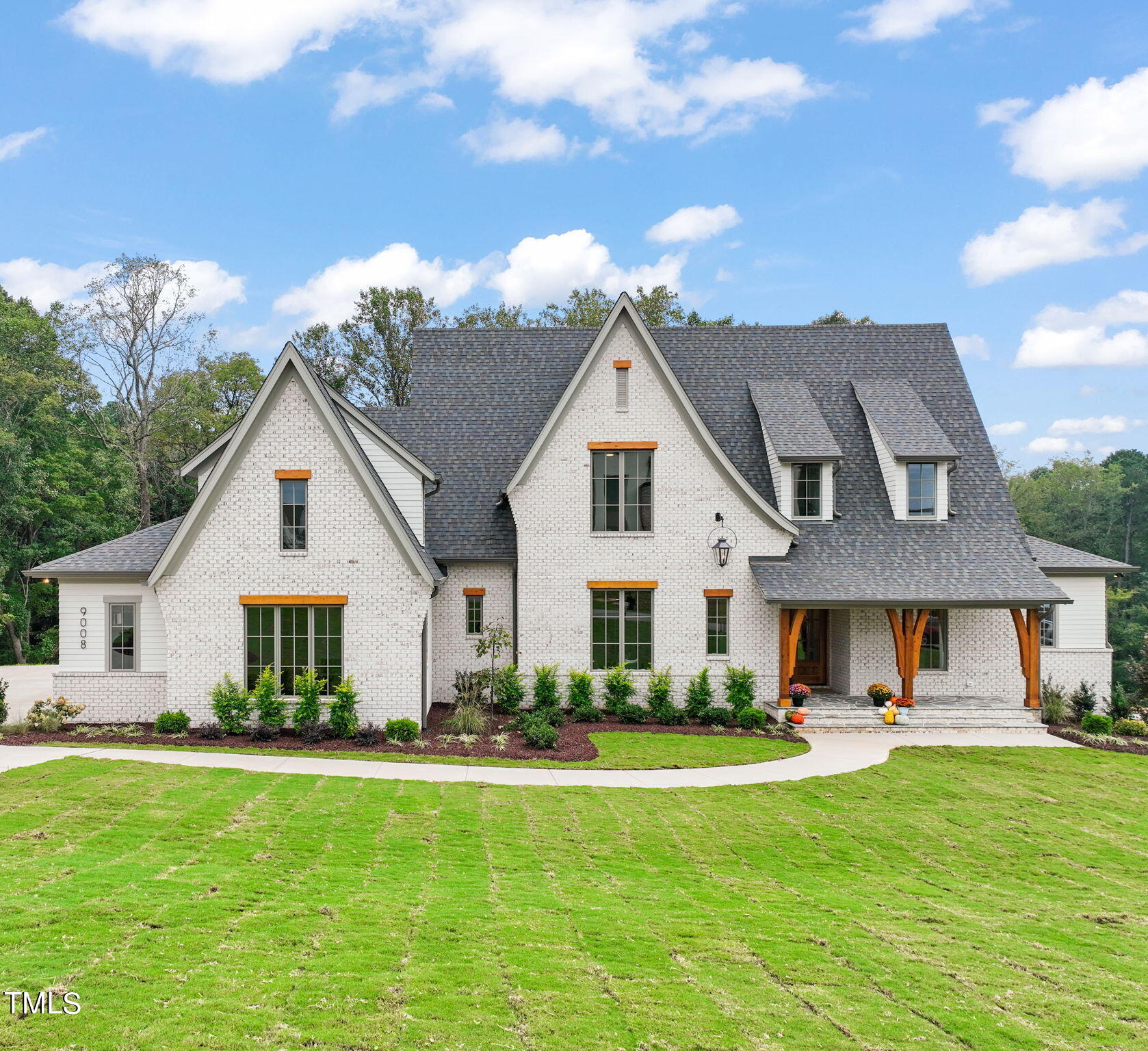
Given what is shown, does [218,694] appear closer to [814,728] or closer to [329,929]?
[329,929]

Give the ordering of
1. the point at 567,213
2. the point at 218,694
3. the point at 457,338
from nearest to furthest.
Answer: the point at 218,694 → the point at 457,338 → the point at 567,213

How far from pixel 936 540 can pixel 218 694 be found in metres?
17.0

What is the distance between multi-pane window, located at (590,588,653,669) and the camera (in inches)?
746

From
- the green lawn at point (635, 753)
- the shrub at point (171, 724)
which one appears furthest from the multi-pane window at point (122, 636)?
the green lawn at point (635, 753)

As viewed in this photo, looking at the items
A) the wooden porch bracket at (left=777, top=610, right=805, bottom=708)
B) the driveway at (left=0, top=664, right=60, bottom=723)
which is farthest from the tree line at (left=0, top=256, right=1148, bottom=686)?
the wooden porch bracket at (left=777, top=610, right=805, bottom=708)

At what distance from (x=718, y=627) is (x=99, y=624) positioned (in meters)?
13.8

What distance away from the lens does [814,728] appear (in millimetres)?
17719

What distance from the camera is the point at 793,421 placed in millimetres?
20594

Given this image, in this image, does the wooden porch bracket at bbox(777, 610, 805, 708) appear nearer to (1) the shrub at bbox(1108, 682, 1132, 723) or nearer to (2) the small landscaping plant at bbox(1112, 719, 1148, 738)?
(2) the small landscaping plant at bbox(1112, 719, 1148, 738)

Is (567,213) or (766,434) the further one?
(567,213)

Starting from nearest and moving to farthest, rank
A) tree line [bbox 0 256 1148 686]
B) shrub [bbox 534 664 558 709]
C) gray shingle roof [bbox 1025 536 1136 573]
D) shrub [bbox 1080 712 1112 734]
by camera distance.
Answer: shrub [bbox 1080 712 1112 734] < shrub [bbox 534 664 558 709] < gray shingle roof [bbox 1025 536 1136 573] < tree line [bbox 0 256 1148 686]

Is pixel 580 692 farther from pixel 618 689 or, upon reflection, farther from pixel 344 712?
pixel 344 712

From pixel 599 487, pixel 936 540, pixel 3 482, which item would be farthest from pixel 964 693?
pixel 3 482

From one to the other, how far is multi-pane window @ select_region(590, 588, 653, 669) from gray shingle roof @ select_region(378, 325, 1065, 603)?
2.81 meters
